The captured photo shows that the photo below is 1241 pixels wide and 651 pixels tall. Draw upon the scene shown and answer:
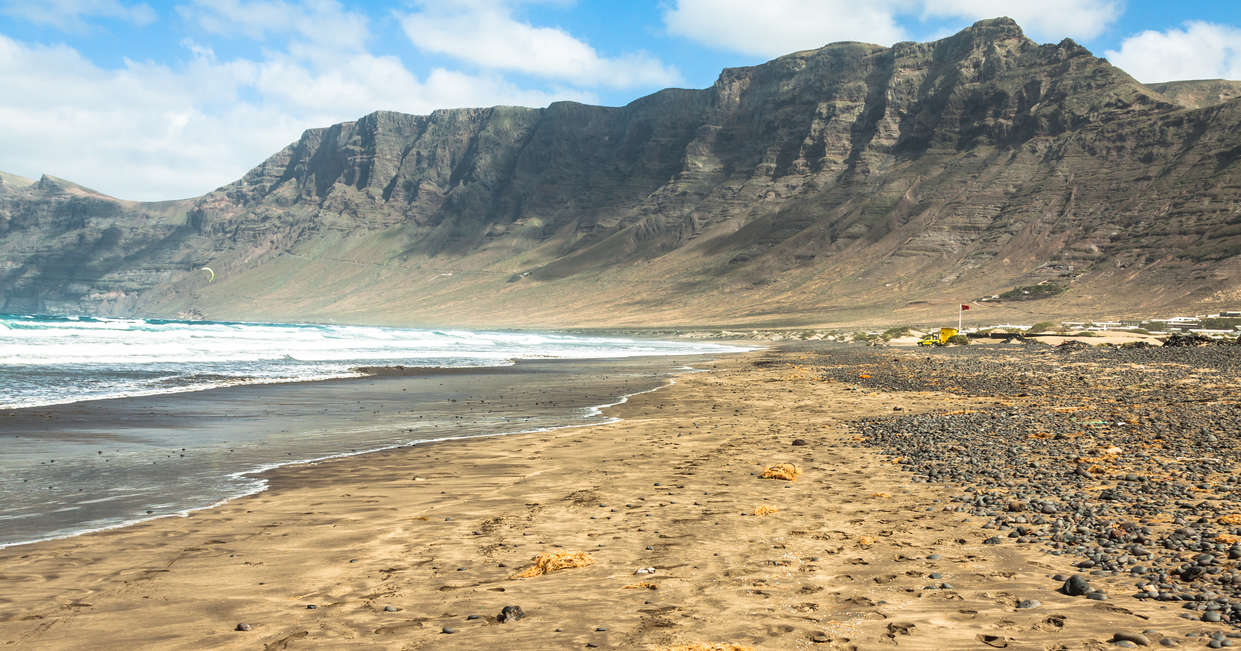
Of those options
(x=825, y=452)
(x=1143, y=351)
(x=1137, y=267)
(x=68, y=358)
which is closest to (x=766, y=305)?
(x=1137, y=267)

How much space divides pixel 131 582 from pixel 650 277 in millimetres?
165453

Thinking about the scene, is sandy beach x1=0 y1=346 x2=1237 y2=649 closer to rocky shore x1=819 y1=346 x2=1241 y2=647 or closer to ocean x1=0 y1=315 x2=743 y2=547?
rocky shore x1=819 y1=346 x2=1241 y2=647

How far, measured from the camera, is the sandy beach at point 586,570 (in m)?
5.95

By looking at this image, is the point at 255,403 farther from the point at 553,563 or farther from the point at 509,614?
the point at 509,614

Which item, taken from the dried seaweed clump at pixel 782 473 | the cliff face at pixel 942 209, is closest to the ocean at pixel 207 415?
the dried seaweed clump at pixel 782 473

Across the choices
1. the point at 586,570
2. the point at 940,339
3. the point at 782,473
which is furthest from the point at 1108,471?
the point at 940,339

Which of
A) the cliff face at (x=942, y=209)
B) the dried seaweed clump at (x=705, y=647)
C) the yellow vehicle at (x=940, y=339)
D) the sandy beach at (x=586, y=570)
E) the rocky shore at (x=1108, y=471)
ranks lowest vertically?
the sandy beach at (x=586, y=570)

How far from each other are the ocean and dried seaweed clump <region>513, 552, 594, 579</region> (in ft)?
16.6

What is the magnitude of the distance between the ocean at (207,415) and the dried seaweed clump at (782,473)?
22.6 feet

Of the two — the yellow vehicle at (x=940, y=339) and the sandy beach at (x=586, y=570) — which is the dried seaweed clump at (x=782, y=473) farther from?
the yellow vehicle at (x=940, y=339)

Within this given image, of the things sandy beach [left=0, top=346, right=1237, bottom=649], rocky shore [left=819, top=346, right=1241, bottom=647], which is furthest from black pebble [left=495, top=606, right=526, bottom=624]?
rocky shore [left=819, top=346, right=1241, bottom=647]

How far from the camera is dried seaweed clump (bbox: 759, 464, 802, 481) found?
11.7m

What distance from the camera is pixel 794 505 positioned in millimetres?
10039

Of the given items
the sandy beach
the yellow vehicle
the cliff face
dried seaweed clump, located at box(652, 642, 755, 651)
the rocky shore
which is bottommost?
the sandy beach
